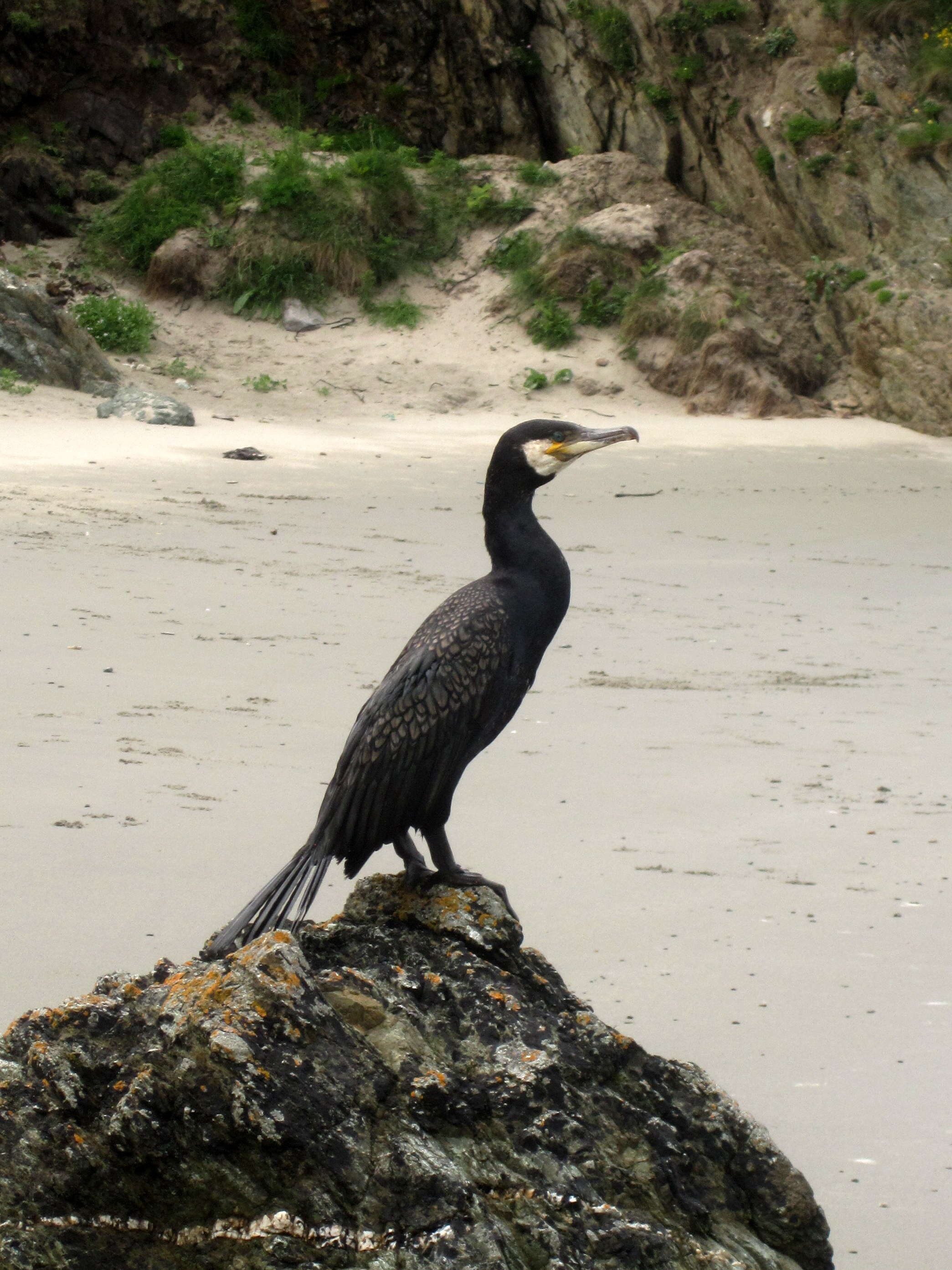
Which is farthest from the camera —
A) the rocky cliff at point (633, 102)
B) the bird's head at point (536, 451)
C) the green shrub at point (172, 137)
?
the green shrub at point (172, 137)

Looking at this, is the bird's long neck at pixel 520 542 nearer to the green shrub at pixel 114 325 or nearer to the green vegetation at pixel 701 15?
the green shrub at pixel 114 325

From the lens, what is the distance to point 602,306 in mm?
14945

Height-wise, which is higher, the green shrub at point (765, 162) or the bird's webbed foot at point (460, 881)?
the green shrub at point (765, 162)

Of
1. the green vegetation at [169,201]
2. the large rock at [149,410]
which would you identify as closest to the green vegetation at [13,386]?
the large rock at [149,410]

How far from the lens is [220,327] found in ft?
49.4

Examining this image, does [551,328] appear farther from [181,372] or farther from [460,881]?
[460,881]

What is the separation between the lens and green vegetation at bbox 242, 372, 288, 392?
1344 cm

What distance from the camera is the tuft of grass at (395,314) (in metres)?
15.2

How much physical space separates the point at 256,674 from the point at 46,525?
276 cm

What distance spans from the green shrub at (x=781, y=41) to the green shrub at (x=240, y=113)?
6.14 meters

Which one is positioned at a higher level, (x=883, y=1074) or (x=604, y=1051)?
(x=604, y=1051)

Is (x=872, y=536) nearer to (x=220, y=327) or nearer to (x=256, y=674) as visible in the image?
(x=256, y=674)

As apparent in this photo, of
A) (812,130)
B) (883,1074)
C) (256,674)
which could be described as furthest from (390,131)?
(883,1074)

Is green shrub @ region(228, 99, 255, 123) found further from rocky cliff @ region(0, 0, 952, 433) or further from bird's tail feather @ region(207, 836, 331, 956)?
bird's tail feather @ region(207, 836, 331, 956)
